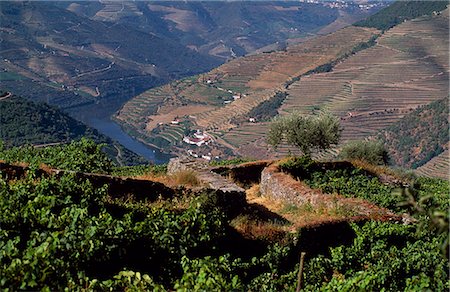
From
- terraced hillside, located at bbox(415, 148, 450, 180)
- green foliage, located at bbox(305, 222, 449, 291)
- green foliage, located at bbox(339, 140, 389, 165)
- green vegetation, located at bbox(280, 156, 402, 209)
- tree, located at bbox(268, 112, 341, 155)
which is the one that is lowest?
terraced hillside, located at bbox(415, 148, 450, 180)

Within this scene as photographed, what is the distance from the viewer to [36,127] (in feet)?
311

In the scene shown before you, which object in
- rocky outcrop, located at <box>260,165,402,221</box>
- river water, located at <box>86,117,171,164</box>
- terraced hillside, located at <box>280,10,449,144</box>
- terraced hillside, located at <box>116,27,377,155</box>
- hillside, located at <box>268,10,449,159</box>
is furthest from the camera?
terraced hillside, located at <box>116,27,377,155</box>

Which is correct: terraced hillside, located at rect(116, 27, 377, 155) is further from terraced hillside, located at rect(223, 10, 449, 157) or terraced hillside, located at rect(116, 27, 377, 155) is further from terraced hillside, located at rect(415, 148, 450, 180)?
terraced hillside, located at rect(415, 148, 450, 180)

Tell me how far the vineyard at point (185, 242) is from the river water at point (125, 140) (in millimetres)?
115937

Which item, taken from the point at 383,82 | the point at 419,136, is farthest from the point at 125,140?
the point at 419,136

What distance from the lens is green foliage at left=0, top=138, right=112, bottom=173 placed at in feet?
50.4

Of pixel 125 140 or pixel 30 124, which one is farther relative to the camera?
pixel 125 140

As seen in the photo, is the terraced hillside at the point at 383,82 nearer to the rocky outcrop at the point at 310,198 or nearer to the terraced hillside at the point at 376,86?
the terraced hillside at the point at 376,86

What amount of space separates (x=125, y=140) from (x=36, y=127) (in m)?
61.8

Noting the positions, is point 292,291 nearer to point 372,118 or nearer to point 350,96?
point 372,118

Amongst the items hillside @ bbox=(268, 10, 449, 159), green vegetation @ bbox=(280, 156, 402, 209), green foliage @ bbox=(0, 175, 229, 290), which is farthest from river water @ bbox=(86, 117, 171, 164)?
green foliage @ bbox=(0, 175, 229, 290)

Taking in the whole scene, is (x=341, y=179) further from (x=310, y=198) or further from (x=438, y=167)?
(x=438, y=167)

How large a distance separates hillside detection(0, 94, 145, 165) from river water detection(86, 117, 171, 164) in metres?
27.0

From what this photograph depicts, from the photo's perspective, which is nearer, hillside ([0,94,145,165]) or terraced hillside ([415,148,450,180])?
terraced hillside ([415,148,450,180])
